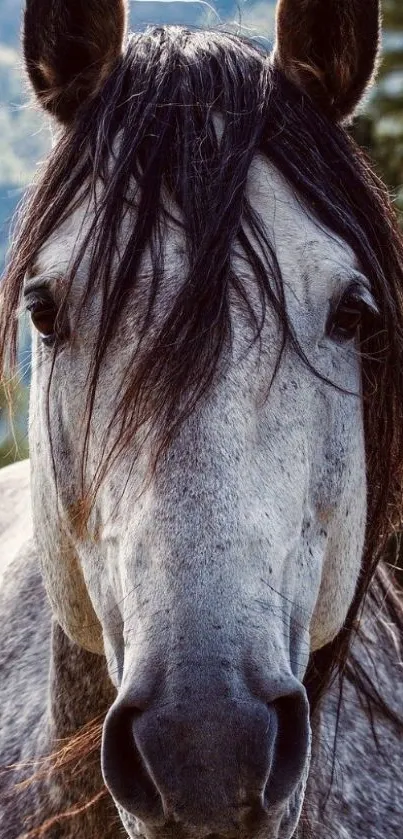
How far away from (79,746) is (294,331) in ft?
3.69

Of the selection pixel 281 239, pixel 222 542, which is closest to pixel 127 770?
pixel 222 542

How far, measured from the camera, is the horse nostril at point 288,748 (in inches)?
65.2

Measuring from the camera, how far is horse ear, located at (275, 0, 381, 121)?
2369 mm

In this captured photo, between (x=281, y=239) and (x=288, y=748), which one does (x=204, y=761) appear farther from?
(x=281, y=239)

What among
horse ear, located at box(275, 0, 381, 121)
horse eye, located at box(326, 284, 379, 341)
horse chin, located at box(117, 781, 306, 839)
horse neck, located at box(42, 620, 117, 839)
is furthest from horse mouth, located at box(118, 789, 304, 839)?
horse ear, located at box(275, 0, 381, 121)

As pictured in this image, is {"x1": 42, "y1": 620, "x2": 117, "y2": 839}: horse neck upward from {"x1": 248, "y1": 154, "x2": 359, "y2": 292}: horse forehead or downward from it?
downward

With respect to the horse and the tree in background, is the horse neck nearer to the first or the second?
the horse

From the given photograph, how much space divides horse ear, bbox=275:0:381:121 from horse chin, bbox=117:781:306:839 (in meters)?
1.62

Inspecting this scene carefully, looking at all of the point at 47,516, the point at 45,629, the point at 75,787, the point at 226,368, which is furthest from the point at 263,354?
the point at 45,629

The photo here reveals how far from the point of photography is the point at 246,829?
1.64 meters

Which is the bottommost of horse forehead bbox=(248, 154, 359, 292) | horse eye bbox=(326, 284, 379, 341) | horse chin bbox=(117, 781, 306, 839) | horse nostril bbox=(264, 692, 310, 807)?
horse chin bbox=(117, 781, 306, 839)

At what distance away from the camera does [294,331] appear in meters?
2.02

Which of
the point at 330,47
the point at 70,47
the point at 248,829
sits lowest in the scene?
the point at 248,829

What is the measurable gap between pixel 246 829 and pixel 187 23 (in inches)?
82.5
